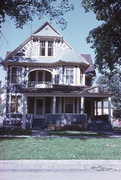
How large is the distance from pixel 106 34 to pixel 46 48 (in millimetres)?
9400

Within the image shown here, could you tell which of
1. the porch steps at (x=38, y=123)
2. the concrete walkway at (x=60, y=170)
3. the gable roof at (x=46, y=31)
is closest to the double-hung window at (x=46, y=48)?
the gable roof at (x=46, y=31)

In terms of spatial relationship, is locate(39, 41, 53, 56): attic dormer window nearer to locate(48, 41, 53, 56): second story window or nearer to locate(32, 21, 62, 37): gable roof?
locate(48, 41, 53, 56): second story window

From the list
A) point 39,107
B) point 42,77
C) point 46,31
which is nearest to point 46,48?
point 46,31

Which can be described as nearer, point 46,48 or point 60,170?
point 60,170

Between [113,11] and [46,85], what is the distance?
12.2m

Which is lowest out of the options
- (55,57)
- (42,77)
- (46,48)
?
(42,77)

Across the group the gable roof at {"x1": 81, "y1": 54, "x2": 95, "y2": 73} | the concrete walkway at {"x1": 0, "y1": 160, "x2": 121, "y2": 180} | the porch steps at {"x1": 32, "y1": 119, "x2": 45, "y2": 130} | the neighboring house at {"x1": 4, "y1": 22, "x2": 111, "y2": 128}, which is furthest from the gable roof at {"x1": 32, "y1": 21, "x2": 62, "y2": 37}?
the concrete walkway at {"x1": 0, "y1": 160, "x2": 121, "y2": 180}

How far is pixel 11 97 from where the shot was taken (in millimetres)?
31094

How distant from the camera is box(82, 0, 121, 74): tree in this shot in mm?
23172

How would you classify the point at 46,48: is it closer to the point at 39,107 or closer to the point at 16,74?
the point at 16,74

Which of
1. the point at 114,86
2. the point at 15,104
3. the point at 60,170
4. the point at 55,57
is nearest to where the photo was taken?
the point at 60,170

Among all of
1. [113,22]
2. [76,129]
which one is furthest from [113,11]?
[76,129]

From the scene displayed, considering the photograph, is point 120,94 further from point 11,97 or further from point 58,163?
point 58,163

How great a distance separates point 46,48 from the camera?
32.2m
